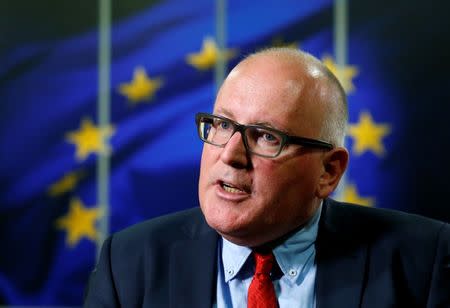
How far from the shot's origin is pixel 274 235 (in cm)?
130

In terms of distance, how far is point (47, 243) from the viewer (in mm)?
3826

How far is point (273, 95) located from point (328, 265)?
14.3 inches

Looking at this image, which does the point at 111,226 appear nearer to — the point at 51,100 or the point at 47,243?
the point at 47,243

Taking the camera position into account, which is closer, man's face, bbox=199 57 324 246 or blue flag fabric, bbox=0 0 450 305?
man's face, bbox=199 57 324 246

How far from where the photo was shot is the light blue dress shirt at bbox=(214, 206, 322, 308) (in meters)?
1.31

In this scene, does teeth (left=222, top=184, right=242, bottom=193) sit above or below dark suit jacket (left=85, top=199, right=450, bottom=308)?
A: above

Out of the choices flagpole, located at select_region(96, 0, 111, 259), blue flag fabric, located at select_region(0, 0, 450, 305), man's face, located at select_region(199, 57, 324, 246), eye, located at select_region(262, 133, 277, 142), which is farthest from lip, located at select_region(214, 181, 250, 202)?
flagpole, located at select_region(96, 0, 111, 259)

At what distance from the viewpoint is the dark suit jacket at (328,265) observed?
1.29 metres

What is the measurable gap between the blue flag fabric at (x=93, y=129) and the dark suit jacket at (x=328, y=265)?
7.87ft

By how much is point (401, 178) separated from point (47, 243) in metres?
2.07

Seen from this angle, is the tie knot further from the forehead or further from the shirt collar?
the forehead

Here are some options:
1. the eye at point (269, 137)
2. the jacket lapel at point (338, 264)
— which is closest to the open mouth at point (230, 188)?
the eye at point (269, 137)

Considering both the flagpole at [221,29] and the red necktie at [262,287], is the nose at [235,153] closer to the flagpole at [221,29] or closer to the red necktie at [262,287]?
the red necktie at [262,287]

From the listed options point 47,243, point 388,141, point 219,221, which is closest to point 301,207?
point 219,221
